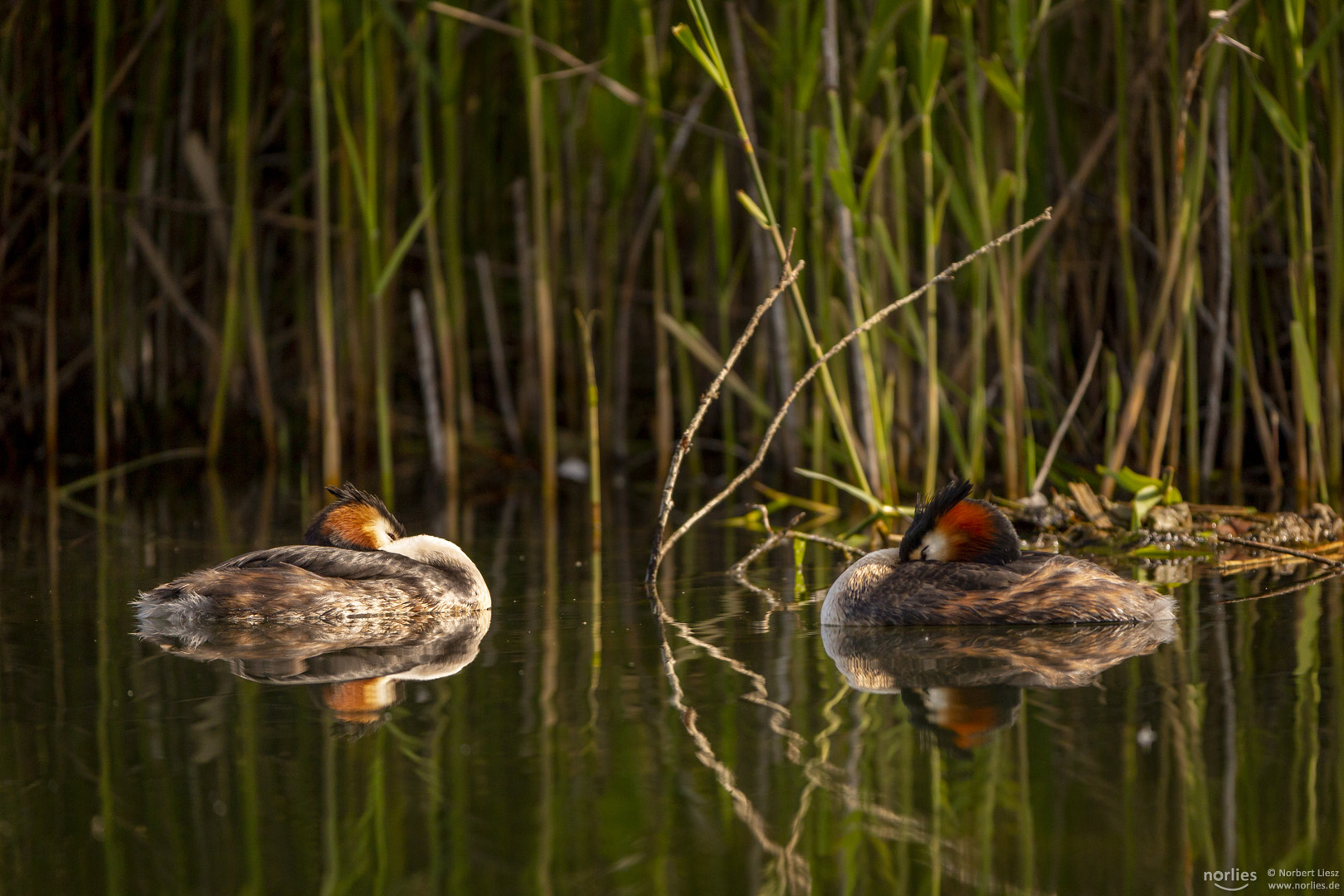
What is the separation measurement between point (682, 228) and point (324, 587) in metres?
7.14

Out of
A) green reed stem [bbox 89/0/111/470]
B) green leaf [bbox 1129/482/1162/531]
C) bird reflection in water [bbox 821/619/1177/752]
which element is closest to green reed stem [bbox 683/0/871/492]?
green leaf [bbox 1129/482/1162/531]

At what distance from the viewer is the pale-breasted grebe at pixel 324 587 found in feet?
14.1

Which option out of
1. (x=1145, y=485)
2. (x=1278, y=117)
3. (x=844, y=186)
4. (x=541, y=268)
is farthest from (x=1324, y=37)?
(x=541, y=268)

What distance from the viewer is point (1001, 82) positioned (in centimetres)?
555

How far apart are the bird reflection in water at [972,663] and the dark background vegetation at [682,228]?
152 centimetres

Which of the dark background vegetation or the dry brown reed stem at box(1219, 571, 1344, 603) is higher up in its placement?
the dark background vegetation

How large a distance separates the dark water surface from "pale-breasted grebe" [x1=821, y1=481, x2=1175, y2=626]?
9cm

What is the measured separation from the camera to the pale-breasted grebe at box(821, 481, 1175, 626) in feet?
13.3

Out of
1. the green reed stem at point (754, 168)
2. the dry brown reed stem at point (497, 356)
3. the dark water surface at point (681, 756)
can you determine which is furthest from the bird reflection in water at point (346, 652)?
the dry brown reed stem at point (497, 356)

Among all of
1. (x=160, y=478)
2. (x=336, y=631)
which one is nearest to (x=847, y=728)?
(x=336, y=631)

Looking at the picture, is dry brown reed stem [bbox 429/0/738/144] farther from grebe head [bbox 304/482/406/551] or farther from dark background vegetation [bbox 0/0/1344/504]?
grebe head [bbox 304/482/406/551]

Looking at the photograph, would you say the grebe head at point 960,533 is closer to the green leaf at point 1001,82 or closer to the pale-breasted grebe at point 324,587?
the pale-breasted grebe at point 324,587

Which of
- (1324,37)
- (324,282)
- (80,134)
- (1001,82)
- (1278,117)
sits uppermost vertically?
(80,134)

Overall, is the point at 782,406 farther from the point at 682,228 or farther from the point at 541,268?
the point at 682,228
